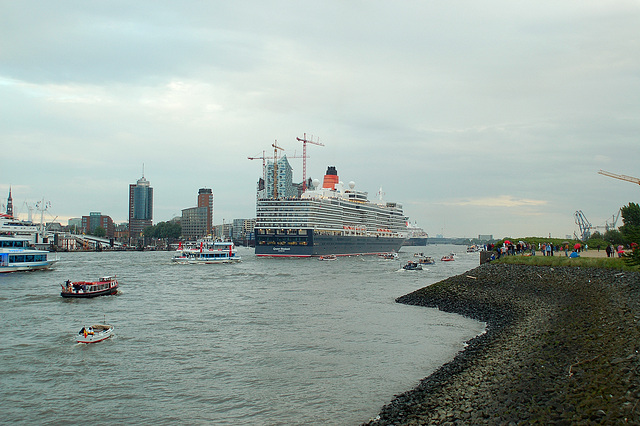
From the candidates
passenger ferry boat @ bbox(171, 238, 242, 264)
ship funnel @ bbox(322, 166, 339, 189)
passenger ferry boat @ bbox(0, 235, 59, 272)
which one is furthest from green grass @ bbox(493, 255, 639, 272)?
ship funnel @ bbox(322, 166, 339, 189)

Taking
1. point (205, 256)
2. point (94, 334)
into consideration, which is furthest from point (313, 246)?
point (94, 334)

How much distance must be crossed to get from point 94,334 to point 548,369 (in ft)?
66.3

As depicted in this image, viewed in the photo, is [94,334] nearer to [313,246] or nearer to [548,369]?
[548,369]

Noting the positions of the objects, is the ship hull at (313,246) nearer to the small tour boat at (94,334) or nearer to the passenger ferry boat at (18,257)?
the passenger ferry boat at (18,257)

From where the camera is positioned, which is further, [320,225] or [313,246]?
[320,225]

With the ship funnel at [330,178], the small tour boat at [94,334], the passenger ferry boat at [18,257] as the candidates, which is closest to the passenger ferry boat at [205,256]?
the passenger ferry boat at [18,257]

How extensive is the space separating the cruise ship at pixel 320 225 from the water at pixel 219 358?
211ft

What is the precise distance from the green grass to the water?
42.0ft

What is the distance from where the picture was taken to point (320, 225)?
352ft

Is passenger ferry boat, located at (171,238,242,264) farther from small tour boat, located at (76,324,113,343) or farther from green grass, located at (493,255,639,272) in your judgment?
small tour boat, located at (76,324,113,343)

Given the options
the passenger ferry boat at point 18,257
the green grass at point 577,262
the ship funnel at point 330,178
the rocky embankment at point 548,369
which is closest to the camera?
the rocky embankment at point 548,369

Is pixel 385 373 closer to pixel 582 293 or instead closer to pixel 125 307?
pixel 582 293

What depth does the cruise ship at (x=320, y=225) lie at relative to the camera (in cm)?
10356

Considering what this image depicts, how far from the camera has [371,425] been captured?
12.5 metres
